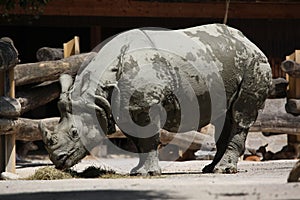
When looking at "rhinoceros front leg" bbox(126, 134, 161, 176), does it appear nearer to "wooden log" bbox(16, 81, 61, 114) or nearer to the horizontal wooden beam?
"wooden log" bbox(16, 81, 61, 114)

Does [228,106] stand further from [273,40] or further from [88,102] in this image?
[273,40]

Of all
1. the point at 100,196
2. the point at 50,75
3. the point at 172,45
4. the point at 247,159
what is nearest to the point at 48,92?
the point at 50,75

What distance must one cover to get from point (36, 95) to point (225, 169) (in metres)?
3.33

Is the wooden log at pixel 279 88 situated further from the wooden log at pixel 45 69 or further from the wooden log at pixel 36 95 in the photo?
the wooden log at pixel 36 95

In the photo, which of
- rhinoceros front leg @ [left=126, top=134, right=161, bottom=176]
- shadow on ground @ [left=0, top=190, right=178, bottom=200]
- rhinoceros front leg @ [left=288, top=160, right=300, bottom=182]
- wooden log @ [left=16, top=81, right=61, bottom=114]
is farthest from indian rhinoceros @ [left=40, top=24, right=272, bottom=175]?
rhinoceros front leg @ [left=288, top=160, right=300, bottom=182]

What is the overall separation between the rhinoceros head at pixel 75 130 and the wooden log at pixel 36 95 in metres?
2.61

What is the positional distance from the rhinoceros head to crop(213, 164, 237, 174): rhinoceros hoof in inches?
69.5

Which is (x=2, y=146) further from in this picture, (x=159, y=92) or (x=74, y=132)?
(x=159, y=92)

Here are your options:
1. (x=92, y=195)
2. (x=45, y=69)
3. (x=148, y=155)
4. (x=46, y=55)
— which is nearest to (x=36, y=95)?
(x=45, y=69)

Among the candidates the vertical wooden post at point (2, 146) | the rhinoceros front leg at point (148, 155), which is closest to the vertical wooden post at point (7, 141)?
the vertical wooden post at point (2, 146)

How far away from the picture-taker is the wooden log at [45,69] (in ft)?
40.8

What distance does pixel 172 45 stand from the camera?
35.3ft

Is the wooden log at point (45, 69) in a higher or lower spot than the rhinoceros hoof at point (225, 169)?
higher

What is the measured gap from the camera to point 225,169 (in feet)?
36.9
